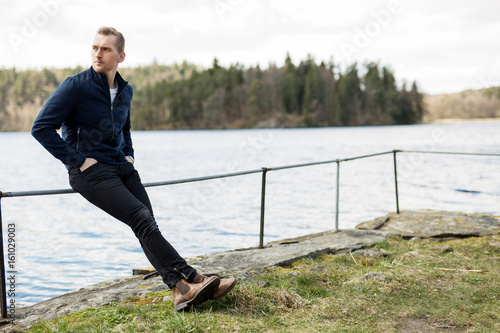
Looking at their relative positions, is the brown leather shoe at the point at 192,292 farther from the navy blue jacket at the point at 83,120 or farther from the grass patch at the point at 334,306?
the navy blue jacket at the point at 83,120

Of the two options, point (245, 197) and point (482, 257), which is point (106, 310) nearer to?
point (482, 257)

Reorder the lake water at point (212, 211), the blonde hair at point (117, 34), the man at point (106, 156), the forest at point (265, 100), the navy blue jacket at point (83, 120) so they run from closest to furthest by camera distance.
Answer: the navy blue jacket at point (83, 120), the man at point (106, 156), the blonde hair at point (117, 34), the lake water at point (212, 211), the forest at point (265, 100)

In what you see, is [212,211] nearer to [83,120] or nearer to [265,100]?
[83,120]

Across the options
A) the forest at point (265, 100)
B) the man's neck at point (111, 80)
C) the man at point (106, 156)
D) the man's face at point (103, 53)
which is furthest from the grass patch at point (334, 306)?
the forest at point (265, 100)

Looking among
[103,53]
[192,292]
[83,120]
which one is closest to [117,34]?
[103,53]

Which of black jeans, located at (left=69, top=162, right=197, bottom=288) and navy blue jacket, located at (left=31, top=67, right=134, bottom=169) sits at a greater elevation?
navy blue jacket, located at (left=31, top=67, right=134, bottom=169)

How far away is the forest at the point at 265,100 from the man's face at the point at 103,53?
105135 mm

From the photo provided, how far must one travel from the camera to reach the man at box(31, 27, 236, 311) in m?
3.12

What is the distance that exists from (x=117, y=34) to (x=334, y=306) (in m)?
2.55

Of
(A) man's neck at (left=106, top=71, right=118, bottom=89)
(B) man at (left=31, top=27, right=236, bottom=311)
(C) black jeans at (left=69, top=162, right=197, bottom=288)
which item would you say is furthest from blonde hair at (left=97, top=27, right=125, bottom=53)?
(C) black jeans at (left=69, top=162, right=197, bottom=288)

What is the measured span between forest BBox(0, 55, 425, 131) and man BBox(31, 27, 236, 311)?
345ft

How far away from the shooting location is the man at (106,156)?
312 centimetres

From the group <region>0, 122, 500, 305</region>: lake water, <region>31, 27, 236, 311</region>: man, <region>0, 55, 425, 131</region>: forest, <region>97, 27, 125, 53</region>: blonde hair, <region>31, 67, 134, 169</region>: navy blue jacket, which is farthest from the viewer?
<region>0, 55, 425, 131</region>: forest

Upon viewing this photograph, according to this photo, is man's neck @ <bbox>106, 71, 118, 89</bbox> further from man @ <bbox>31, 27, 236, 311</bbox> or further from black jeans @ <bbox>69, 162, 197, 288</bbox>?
black jeans @ <bbox>69, 162, 197, 288</bbox>
